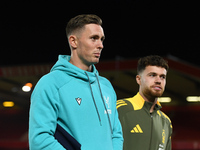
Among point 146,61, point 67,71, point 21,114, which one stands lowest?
point 67,71

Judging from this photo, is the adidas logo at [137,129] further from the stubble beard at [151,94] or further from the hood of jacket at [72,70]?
the hood of jacket at [72,70]

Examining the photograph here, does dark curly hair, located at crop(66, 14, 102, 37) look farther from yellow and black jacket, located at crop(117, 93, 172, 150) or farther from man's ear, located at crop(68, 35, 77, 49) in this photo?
yellow and black jacket, located at crop(117, 93, 172, 150)

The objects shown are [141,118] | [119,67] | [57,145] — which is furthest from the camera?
[119,67]

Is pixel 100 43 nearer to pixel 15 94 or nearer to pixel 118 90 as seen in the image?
pixel 118 90

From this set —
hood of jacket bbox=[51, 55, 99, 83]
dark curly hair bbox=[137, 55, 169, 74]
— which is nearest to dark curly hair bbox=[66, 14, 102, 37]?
hood of jacket bbox=[51, 55, 99, 83]

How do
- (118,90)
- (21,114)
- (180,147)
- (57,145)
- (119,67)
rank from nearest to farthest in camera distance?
(57,145), (119,67), (180,147), (118,90), (21,114)

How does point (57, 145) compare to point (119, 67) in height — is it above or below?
below

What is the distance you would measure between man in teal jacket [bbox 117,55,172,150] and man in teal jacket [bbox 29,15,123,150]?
103 cm

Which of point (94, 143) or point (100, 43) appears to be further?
point (100, 43)

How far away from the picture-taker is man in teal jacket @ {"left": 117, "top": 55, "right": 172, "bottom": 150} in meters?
3.12

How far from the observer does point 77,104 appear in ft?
6.24

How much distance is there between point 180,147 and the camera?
11.7 m

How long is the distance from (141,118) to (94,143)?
58.5 inches

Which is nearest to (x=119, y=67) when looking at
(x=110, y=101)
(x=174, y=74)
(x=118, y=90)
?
(x=174, y=74)
